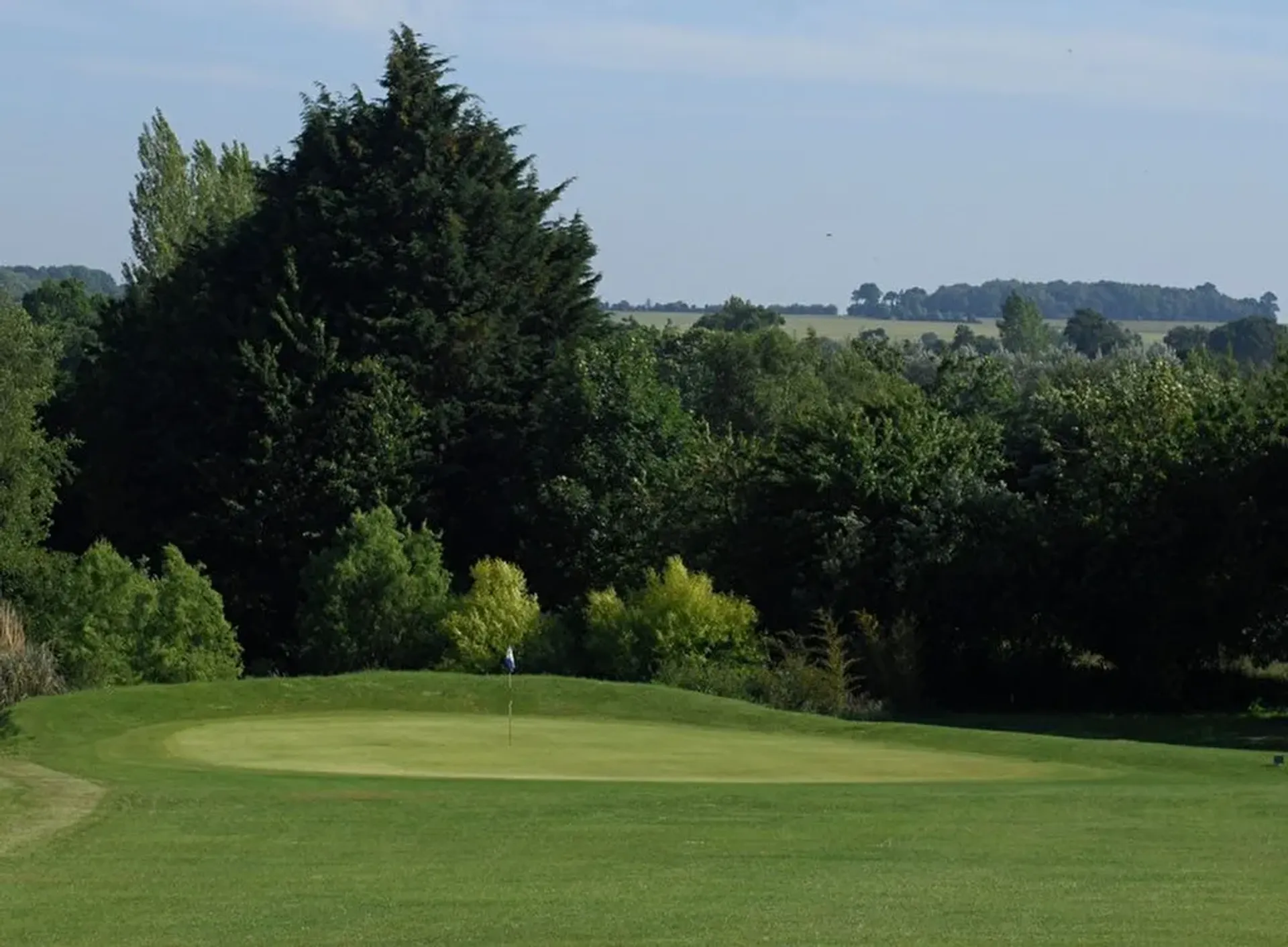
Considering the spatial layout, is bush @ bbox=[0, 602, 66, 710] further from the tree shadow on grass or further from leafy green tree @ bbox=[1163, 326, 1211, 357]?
leafy green tree @ bbox=[1163, 326, 1211, 357]

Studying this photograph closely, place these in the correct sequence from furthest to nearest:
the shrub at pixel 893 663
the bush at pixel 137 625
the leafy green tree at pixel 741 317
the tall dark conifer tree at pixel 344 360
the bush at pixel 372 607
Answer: the leafy green tree at pixel 741 317
the tall dark conifer tree at pixel 344 360
the bush at pixel 372 607
the bush at pixel 137 625
the shrub at pixel 893 663

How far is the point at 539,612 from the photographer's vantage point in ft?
144

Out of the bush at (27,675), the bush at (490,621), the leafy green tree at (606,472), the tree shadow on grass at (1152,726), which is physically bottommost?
the tree shadow on grass at (1152,726)

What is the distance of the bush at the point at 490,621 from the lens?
1626 inches

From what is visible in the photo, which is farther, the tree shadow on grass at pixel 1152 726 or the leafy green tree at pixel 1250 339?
the leafy green tree at pixel 1250 339

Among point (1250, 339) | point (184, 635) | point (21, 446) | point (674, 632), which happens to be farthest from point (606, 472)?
point (1250, 339)

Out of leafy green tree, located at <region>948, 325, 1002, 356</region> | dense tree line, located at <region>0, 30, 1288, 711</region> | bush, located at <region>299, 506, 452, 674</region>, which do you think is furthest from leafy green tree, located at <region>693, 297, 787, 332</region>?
bush, located at <region>299, 506, 452, 674</region>

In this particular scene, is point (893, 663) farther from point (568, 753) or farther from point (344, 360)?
point (344, 360)

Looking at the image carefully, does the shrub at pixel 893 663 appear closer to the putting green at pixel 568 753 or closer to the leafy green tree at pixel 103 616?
the putting green at pixel 568 753

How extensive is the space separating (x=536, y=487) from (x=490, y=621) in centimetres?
907

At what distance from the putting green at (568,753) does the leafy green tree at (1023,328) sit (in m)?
132

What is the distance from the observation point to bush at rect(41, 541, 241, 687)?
132 feet

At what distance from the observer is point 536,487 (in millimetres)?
50656

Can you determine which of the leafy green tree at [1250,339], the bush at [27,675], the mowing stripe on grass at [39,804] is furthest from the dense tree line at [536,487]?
the leafy green tree at [1250,339]
